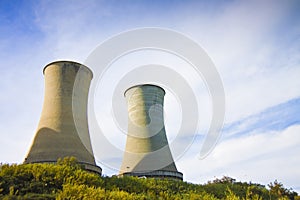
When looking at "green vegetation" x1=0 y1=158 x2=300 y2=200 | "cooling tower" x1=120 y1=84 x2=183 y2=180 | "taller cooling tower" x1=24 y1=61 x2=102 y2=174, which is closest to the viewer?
"green vegetation" x1=0 y1=158 x2=300 y2=200

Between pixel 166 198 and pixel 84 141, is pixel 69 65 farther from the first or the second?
pixel 166 198

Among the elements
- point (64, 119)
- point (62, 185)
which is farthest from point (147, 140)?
point (62, 185)

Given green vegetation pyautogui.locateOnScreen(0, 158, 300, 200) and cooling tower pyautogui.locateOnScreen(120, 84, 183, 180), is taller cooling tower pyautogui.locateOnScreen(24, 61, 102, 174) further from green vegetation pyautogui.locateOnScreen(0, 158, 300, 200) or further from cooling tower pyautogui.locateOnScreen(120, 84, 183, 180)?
green vegetation pyautogui.locateOnScreen(0, 158, 300, 200)

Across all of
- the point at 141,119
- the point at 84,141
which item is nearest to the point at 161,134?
the point at 141,119

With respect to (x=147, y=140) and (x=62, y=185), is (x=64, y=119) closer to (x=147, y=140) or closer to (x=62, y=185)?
(x=147, y=140)

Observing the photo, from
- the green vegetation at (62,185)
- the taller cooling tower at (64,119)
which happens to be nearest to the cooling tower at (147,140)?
the taller cooling tower at (64,119)

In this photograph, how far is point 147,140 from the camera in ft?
46.4

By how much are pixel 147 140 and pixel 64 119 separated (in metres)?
3.93

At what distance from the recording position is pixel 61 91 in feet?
39.8

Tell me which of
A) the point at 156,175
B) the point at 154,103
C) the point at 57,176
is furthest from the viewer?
the point at 154,103

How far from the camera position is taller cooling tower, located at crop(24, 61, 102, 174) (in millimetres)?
11406

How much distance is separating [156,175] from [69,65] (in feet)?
19.1

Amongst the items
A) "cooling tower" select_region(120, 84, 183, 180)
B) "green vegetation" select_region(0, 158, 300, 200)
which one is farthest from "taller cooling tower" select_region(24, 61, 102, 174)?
"green vegetation" select_region(0, 158, 300, 200)

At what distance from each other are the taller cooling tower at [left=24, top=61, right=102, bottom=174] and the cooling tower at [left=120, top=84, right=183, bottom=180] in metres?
2.06
